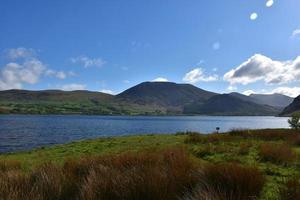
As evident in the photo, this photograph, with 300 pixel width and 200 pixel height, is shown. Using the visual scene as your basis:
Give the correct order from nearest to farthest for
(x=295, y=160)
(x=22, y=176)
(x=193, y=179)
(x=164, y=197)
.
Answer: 1. (x=164, y=197)
2. (x=193, y=179)
3. (x=22, y=176)
4. (x=295, y=160)

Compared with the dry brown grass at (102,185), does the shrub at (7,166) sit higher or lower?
lower

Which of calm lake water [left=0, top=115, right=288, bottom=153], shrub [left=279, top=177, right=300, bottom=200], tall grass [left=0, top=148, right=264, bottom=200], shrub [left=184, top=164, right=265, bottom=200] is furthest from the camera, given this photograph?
calm lake water [left=0, top=115, right=288, bottom=153]

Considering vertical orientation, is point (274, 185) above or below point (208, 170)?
below

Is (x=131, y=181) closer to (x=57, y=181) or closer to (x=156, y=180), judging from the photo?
(x=156, y=180)

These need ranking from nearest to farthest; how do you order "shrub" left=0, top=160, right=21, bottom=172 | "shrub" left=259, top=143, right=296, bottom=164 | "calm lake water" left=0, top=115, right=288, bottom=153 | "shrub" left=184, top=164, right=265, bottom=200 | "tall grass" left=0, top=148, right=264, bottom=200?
"tall grass" left=0, top=148, right=264, bottom=200, "shrub" left=184, top=164, right=265, bottom=200, "shrub" left=0, top=160, right=21, bottom=172, "shrub" left=259, top=143, right=296, bottom=164, "calm lake water" left=0, top=115, right=288, bottom=153

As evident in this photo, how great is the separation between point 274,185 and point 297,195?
3.59 m

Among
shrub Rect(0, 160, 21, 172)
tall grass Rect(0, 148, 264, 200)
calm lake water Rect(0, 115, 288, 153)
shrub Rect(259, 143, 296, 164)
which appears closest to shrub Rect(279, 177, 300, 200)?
tall grass Rect(0, 148, 264, 200)

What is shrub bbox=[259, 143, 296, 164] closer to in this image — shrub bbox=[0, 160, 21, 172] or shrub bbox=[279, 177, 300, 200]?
shrub bbox=[279, 177, 300, 200]

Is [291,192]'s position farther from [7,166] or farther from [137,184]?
[7,166]

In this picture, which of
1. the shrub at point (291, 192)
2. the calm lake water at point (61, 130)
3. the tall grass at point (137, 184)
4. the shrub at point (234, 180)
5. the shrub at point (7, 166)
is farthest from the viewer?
the calm lake water at point (61, 130)

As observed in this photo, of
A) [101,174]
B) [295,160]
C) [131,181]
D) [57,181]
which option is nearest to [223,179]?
[131,181]

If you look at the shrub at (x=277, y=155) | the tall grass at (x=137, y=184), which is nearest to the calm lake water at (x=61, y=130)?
the shrub at (x=277, y=155)

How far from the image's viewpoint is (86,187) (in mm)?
6582

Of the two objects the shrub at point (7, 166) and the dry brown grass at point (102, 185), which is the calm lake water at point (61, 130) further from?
the dry brown grass at point (102, 185)
